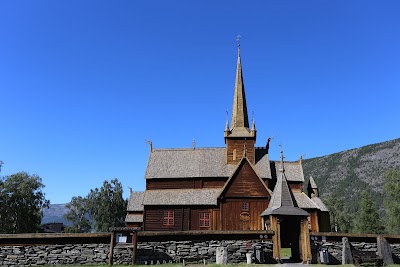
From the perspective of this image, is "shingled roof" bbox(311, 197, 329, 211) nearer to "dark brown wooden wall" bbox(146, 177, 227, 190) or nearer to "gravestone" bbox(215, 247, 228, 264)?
"dark brown wooden wall" bbox(146, 177, 227, 190)

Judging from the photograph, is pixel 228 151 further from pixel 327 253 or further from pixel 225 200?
pixel 327 253

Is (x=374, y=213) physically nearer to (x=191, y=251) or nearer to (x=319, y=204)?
(x=319, y=204)

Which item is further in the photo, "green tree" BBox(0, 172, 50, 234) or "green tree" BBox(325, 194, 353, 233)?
"green tree" BBox(325, 194, 353, 233)

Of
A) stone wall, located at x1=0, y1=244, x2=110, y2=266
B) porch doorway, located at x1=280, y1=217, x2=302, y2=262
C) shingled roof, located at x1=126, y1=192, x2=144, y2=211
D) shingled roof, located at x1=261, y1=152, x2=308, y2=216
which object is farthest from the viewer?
shingled roof, located at x1=126, y1=192, x2=144, y2=211

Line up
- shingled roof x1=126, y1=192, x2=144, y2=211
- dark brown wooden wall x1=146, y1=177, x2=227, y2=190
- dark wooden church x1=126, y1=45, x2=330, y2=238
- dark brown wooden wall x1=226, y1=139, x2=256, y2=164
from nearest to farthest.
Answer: dark wooden church x1=126, y1=45, x2=330, y2=238 < dark brown wooden wall x1=146, y1=177, x2=227, y2=190 < dark brown wooden wall x1=226, y1=139, x2=256, y2=164 < shingled roof x1=126, y1=192, x2=144, y2=211

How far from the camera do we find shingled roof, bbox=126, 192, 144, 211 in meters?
44.9

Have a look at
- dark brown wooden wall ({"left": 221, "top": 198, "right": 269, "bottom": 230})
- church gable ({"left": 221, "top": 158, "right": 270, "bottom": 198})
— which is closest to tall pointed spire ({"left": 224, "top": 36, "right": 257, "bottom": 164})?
church gable ({"left": 221, "top": 158, "right": 270, "bottom": 198})

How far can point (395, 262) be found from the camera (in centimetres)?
2433

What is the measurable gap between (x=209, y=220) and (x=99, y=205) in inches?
2173

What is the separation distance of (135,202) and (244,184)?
1569 cm

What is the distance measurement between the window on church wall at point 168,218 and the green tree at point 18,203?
31.5 meters

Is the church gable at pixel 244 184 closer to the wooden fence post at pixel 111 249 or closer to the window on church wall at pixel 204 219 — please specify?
the window on church wall at pixel 204 219

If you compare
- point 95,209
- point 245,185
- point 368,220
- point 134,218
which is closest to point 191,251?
point 245,185

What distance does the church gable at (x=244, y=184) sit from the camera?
123 ft
